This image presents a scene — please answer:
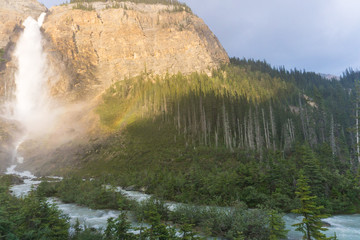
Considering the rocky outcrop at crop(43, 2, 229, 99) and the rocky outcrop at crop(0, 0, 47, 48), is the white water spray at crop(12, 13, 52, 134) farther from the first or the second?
the rocky outcrop at crop(43, 2, 229, 99)

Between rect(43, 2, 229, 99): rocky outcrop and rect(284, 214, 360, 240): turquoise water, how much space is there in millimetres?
93212

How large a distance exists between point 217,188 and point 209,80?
73185mm

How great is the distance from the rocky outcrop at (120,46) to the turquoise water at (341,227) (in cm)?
9321

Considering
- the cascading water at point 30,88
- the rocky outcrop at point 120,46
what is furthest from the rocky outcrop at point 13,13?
the rocky outcrop at point 120,46

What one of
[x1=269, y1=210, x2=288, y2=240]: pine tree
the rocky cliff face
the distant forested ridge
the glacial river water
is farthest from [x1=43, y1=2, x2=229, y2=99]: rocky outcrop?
[x1=269, y1=210, x2=288, y2=240]: pine tree

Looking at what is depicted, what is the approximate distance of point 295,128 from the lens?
7275 centimetres

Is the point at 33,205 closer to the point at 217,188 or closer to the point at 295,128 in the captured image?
the point at 217,188

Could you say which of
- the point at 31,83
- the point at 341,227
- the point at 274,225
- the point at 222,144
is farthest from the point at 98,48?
the point at 274,225

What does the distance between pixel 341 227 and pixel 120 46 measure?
418ft

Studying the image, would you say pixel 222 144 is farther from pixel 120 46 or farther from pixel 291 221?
pixel 120 46

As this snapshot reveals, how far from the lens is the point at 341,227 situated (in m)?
18.8

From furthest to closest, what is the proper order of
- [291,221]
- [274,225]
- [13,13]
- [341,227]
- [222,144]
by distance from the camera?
[13,13] → [222,144] → [291,221] → [341,227] → [274,225]

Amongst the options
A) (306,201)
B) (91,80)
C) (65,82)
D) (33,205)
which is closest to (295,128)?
(306,201)

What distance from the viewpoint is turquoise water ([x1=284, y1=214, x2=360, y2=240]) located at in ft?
53.7
